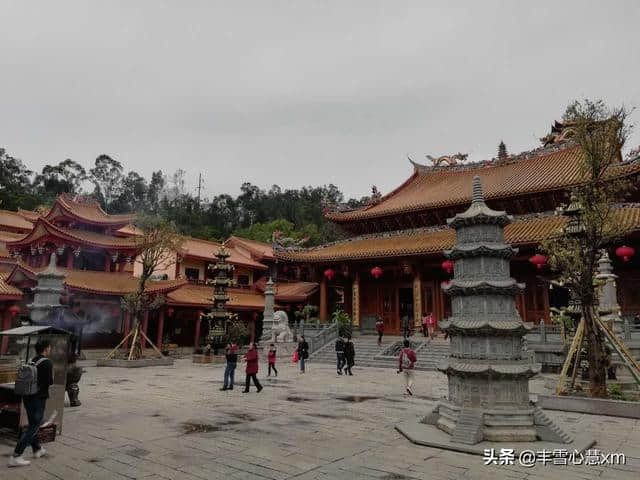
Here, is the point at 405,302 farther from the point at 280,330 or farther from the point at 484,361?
the point at 484,361

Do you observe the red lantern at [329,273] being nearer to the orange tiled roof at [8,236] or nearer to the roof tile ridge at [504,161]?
the roof tile ridge at [504,161]

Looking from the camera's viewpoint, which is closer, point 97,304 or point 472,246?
point 472,246

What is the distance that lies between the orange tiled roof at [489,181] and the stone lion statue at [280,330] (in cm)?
848

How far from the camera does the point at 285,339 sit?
24.6 m

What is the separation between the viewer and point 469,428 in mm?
6836

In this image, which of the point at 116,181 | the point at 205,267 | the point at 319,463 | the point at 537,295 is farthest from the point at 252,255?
the point at 116,181

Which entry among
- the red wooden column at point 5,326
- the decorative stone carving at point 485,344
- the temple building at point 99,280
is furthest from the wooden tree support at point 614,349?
the red wooden column at point 5,326

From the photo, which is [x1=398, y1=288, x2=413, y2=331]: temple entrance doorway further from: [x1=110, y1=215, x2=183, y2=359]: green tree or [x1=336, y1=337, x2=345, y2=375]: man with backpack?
[x1=110, y1=215, x2=183, y2=359]: green tree

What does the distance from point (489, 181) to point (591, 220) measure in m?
18.1

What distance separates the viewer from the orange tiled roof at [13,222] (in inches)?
1389

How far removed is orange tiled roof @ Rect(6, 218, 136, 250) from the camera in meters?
25.7

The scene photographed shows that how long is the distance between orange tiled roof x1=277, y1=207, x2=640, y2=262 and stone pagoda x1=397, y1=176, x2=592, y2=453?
44.7ft

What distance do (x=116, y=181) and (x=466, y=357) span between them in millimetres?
84736

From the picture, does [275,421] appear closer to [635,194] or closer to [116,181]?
[635,194]
